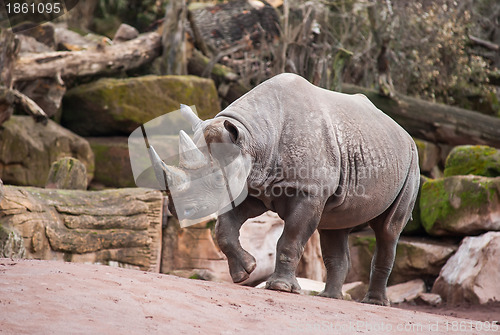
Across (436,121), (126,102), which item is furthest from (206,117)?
(436,121)

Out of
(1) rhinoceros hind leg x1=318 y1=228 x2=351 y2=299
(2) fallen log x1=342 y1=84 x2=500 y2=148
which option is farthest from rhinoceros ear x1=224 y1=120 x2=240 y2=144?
(2) fallen log x1=342 y1=84 x2=500 y2=148

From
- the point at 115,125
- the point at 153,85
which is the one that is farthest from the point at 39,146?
the point at 153,85

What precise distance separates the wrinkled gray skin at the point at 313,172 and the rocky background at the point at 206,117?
135cm

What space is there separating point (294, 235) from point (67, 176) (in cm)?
388

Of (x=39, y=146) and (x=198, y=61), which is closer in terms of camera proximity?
(x=39, y=146)

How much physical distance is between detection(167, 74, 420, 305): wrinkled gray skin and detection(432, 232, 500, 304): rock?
249 centimetres

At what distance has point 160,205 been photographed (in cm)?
779

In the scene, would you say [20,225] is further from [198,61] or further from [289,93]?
[198,61]

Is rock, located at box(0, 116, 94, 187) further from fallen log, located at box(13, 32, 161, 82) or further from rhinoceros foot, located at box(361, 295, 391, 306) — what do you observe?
rhinoceros foot, located at box(361, 295, 391, 306)

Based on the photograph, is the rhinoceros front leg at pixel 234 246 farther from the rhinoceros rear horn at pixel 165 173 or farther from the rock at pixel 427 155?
the rock at pixel 427 155

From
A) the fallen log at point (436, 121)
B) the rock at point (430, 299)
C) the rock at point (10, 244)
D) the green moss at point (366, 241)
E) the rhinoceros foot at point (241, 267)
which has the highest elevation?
the rhinoceros foot at point (241, 267)

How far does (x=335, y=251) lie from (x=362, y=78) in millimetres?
9648

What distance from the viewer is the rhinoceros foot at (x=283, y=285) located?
5008 mm

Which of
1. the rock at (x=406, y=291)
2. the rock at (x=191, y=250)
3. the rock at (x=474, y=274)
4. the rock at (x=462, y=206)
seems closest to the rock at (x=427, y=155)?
the rock at (x=462, y=206)
